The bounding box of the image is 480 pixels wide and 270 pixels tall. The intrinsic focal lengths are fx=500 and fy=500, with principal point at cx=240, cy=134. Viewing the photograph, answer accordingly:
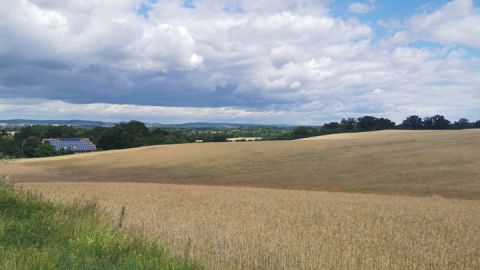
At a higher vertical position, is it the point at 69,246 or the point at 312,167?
the point at 69,246

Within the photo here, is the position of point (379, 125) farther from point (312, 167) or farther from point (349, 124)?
point (312, 167)

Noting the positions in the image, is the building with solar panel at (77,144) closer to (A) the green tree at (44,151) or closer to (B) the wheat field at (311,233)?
(A) the green tree at (44,151)

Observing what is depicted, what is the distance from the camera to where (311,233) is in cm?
1462

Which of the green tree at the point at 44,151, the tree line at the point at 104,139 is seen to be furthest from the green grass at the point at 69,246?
the green tree at the point at 44,151

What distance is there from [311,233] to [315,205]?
8464 mm

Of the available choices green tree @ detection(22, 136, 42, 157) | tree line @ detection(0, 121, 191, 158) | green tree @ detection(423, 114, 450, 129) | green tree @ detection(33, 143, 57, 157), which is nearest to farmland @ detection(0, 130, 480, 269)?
green tree @ detection(33, 143, 57, 157)

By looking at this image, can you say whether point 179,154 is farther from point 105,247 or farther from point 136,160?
point 105,247

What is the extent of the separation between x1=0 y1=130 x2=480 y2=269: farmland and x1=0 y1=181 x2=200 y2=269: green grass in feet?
4.37

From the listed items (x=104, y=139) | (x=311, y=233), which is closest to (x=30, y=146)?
(x=104, y=139)

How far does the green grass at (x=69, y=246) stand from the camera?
739cm

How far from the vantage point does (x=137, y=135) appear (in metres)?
125

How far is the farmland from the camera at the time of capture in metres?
11.5

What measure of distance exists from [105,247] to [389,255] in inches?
259

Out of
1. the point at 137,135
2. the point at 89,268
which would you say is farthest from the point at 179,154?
the point at 137,135
